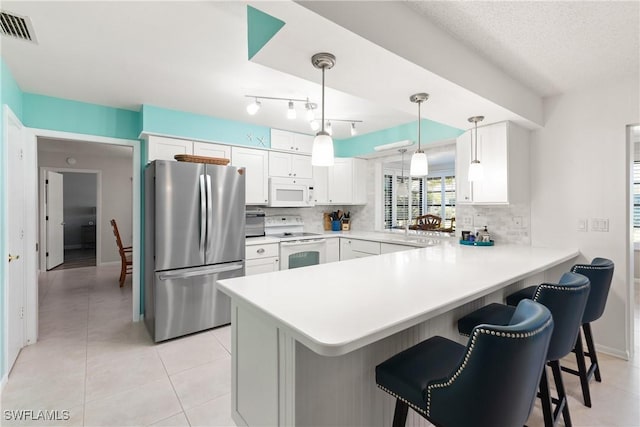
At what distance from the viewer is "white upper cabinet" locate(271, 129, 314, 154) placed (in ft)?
13.5

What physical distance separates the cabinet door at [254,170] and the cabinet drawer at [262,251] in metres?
0.62

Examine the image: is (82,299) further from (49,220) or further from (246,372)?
(246,372)

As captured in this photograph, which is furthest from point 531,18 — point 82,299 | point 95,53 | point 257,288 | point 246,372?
point 82,299

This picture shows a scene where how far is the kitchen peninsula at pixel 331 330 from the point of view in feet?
3.58

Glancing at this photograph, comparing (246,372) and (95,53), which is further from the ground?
(95,53)

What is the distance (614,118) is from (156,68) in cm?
383

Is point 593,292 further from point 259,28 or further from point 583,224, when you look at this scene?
point 259,28

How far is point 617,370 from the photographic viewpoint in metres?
2.35

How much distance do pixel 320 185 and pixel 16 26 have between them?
3.47m

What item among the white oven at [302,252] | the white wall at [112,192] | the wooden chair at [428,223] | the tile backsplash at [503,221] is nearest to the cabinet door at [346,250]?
the white oven at [302,252]

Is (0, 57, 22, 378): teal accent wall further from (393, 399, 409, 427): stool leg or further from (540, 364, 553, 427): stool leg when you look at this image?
(540, 364, 553, 427): stool leg

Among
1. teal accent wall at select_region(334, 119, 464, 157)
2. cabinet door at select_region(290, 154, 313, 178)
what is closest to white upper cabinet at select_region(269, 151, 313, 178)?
cabinet door at select_region(290, 154, 313, 178)

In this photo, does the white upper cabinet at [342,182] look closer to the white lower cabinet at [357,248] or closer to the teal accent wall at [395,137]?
the teal accent wall at [395,137]

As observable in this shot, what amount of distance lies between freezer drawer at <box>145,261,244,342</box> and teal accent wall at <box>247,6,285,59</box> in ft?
7.47
